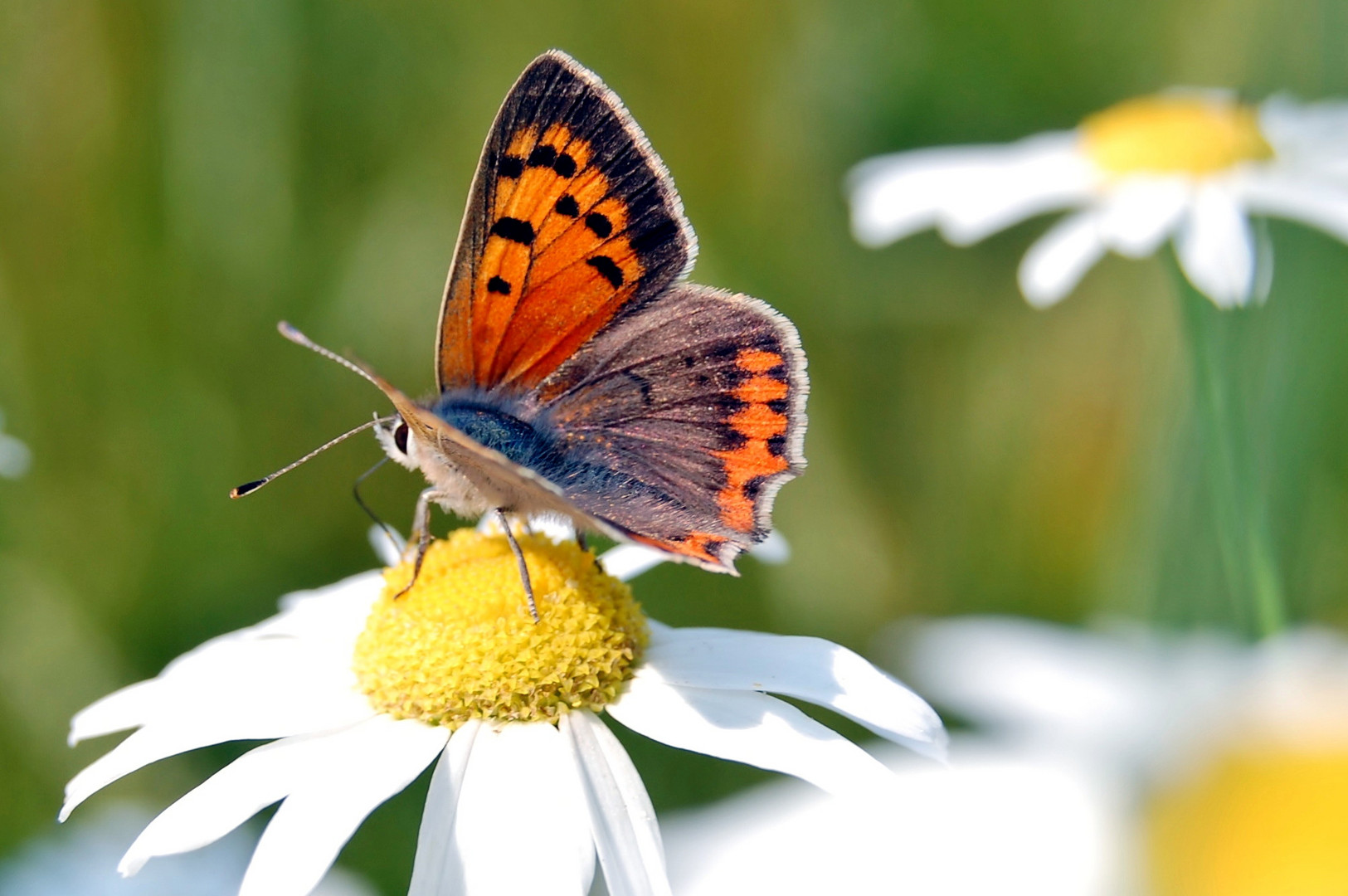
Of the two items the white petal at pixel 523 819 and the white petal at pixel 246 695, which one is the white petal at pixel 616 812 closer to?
the white petal at pixel 523 819

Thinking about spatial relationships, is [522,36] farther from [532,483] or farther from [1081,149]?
[532,483]

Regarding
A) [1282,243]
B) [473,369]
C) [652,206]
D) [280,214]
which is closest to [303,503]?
[280,214]

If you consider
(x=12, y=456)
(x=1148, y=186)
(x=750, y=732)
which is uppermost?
(x=1148, y=186)

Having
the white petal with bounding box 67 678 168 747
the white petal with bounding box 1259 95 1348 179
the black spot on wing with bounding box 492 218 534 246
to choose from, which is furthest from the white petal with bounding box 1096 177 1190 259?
the white petal with bounding box 67 678 168 747

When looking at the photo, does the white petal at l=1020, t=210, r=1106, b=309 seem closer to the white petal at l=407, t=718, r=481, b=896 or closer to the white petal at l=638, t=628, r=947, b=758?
the white petal at l=638, t=628, r=947, b=758

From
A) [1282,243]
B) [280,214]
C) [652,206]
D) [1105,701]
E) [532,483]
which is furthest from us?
[280,214]

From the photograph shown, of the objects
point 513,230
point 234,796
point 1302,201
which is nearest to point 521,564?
point 234,796

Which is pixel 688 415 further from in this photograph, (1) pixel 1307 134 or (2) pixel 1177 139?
(1) pixel 1307 134
